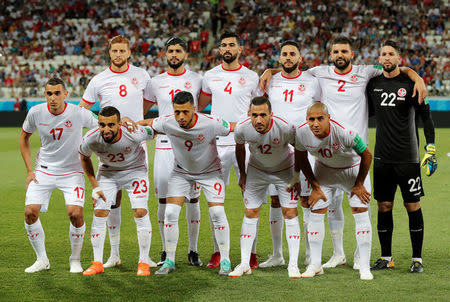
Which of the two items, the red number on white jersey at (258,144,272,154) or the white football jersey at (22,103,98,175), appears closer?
the red number on white jersey at (258,144,272,154)

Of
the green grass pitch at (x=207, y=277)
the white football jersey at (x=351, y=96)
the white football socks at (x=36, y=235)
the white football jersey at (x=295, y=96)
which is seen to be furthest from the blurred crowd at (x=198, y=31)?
the white football socks at (x=36, y=235)

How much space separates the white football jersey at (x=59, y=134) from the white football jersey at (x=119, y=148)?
30cm

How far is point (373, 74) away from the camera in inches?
277

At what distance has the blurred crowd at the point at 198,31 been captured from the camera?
1131 inches

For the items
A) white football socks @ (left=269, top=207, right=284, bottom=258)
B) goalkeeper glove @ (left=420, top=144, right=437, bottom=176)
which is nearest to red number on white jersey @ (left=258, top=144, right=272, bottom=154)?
white football socks @ (left=269, top=207, right=284, bottom=258)

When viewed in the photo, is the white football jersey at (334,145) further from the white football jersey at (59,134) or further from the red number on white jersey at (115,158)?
the white football jersey at (59,134)

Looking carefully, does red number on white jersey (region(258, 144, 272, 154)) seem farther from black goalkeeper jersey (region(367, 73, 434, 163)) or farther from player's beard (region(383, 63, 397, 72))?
player's beard (region(383, 63, 397, 72))

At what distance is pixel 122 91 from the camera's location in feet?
24.3

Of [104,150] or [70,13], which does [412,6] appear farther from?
[104,150]

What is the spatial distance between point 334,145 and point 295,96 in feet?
3.16

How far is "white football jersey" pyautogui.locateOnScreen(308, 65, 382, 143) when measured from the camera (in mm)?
6941

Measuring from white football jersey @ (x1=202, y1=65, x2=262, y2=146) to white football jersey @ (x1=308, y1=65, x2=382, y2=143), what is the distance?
3.06ft

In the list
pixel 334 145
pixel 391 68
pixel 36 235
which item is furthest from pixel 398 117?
pixel 36 235

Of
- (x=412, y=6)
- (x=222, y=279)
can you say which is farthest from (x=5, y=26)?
(x=222, y=279)
